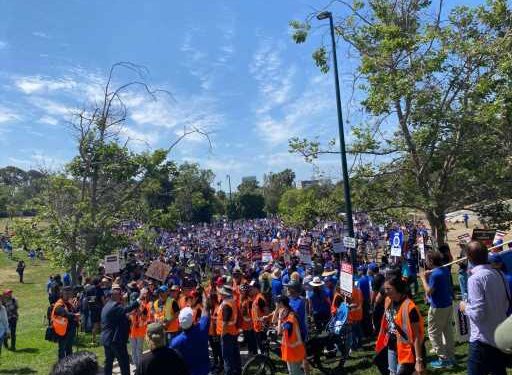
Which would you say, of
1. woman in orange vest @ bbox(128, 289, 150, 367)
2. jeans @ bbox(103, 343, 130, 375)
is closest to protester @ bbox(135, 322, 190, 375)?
jeans @ bbox(103, 343, 130, 375)

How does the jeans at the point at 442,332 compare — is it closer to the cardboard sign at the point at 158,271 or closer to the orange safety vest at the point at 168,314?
the orange safety vest at the point at 168,314

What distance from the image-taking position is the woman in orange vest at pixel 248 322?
10.1 metres

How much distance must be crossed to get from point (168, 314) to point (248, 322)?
161cm

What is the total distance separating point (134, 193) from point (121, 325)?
8758mm

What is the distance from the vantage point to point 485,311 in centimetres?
455

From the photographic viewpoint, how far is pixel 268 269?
16.6 meters

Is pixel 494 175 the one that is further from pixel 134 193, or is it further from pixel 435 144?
pixel 134 193

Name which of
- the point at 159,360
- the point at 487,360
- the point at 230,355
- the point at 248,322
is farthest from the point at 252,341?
the point at 487,360

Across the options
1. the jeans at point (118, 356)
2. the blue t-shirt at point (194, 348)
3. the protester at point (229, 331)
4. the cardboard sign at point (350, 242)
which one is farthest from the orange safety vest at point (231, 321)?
the cardboard sign at point (350, 242)

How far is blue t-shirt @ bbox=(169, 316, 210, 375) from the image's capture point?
6.21 metres

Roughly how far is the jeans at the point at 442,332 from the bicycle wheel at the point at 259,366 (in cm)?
260

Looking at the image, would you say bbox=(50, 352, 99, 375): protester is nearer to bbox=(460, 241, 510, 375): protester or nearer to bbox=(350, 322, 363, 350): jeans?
bbox=(460, 241, 510, 375): protester

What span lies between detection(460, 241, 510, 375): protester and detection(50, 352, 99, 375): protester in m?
3.37

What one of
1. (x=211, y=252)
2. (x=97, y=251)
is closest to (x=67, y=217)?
(x=97, y=251)
